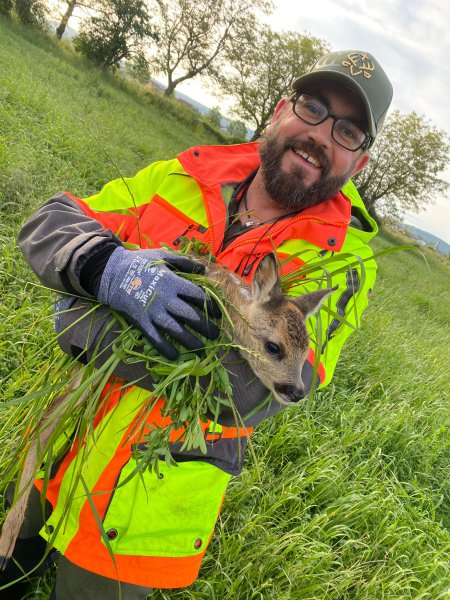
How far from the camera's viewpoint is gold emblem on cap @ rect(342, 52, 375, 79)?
2.74 meters

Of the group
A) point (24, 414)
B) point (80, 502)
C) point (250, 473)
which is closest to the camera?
point (80, 502)

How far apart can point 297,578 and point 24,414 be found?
6.92ft

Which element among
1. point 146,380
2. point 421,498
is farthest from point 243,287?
point 421,498

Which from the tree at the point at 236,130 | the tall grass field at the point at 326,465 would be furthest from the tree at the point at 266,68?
the tall grass field at the point at 326,465

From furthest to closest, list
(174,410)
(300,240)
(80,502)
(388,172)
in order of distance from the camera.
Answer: (388,172) < (300,240) < (80,502) < (174,410)

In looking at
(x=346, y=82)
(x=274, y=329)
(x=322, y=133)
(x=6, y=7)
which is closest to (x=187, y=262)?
(x=274, y=329)

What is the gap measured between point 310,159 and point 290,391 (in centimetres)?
167

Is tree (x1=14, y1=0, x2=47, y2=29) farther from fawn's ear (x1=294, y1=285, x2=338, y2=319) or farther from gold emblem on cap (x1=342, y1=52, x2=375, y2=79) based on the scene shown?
fawn's ear (x1=294, y1=285, x2=338, y2=319)

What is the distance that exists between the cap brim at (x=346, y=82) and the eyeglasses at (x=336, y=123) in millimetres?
73

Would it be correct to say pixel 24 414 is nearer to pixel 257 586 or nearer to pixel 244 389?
pixel 244 389

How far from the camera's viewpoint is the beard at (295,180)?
2672 millimetres

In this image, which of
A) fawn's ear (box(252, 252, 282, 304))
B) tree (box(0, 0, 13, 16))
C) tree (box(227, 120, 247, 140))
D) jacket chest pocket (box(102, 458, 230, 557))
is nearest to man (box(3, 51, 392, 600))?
jacket chest pocket (box(102, 458, 230, 557))

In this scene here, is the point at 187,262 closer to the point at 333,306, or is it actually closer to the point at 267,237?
the point at 267,237

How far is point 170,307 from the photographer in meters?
1.75
